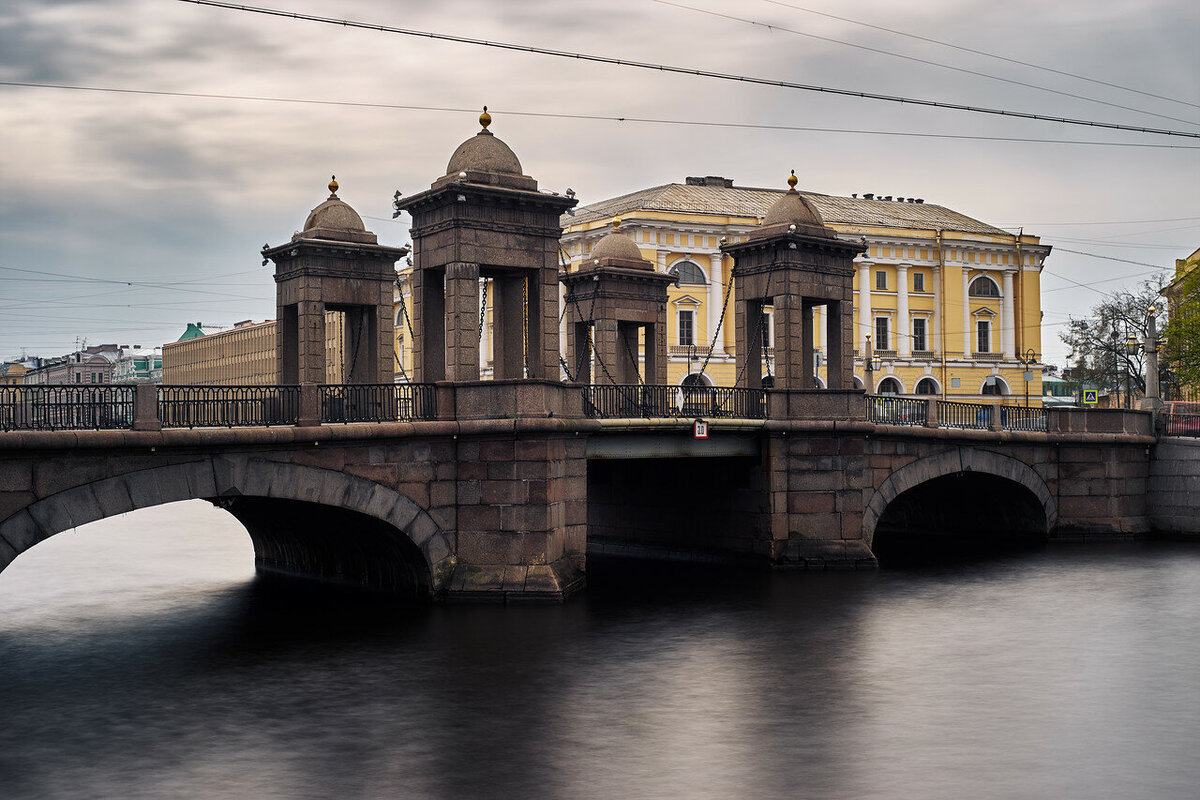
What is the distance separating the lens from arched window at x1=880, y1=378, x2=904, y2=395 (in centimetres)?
6469

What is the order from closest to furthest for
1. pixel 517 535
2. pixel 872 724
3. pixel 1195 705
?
pixel 872 724
pixel 1195 705
pixel 517 535

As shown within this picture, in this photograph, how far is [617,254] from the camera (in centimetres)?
3294

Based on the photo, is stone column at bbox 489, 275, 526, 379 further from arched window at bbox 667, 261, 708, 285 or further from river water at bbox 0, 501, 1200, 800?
arched window at bbox 667, 261, 708, 285

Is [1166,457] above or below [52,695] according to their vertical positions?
above

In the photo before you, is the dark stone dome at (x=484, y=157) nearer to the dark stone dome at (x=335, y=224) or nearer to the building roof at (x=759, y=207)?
the dark stone dome at (x=335, y=224)

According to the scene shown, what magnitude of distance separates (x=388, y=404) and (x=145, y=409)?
191 inches

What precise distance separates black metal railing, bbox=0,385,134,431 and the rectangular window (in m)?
40.5

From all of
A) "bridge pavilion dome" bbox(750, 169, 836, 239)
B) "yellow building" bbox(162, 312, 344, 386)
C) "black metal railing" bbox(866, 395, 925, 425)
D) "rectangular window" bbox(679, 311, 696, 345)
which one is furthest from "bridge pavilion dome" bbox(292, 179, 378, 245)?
"yellow building" bbox(162, 312, 344, 386)

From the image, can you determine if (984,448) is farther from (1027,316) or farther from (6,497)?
(1027,316)

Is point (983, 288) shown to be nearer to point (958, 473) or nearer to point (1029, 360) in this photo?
point (1029, 360)

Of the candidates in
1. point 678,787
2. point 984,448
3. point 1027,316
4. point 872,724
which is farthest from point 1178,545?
point 1027,316

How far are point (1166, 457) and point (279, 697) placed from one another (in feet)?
89.5

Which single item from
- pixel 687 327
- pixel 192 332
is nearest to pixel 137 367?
pixel 192 332

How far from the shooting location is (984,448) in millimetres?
32562
